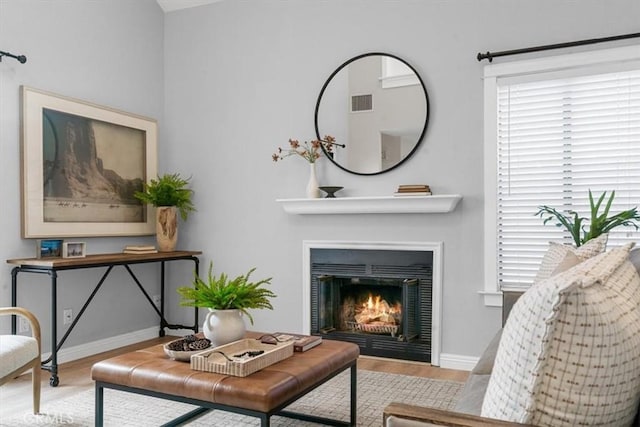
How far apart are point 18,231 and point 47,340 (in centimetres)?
83

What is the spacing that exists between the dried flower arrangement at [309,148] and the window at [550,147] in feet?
3.95

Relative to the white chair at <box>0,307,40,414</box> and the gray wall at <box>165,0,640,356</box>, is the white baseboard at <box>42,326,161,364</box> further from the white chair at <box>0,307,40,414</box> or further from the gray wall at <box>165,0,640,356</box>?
the white chair at <box>0,307,40,414</box>

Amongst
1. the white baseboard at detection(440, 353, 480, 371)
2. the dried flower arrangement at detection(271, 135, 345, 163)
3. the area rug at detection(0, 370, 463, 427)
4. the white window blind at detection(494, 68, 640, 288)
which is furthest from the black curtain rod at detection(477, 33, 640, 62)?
the area rug at detection(0, 370, 463, 427)

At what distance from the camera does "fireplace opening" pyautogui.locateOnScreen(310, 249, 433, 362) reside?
408 cm

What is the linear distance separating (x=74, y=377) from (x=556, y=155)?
3.53 m

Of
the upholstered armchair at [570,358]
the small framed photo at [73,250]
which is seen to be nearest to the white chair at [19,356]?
the small framed photo at [73,250]

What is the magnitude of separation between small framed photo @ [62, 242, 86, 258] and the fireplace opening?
172 cm

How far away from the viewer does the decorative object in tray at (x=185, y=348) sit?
2361 mm

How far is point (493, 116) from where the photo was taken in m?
3.85

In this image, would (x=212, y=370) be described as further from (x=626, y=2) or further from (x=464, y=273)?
(x=626, y=2)

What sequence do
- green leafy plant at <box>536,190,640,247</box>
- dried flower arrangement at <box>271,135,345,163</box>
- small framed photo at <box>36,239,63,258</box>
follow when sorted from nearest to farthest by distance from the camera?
green leafy plant at <box>536,190,640,247</box>, small framed photo at <box>36,239,63,258</box>, dried flower arrangement at <box>271,135,345,163</box>

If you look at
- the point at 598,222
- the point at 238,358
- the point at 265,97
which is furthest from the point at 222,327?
the point at 265,97

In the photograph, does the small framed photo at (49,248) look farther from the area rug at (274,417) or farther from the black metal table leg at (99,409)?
the black metal table leg at (99,409)

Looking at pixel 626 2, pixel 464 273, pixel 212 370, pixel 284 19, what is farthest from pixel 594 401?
pixel 284 19
